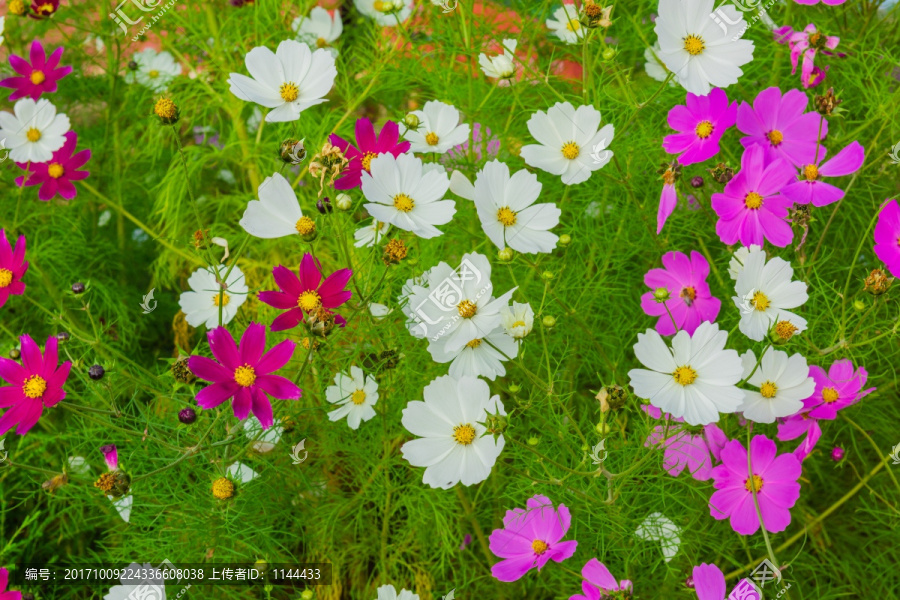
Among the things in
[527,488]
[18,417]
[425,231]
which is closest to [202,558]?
[18,417]

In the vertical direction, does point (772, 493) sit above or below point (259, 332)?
below

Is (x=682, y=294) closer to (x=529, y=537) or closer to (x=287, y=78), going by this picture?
(x=529, y=537)

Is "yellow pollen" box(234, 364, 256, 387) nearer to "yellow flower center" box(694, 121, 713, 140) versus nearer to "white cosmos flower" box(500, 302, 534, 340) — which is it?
"white cosmos flower" box(500, 302, 534, 340)

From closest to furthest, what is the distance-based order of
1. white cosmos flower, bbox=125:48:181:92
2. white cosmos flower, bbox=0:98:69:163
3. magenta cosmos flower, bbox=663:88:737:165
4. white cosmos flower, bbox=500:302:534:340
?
white cosmos flower, bbox=500:302:534:340
magenta cosmos flower, bbox=663:88:737:165
white cosmos flower, bbox=0:98:69:163
white cosmos flower, bbox=125:48:181:92

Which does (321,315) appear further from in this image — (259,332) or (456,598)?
(456,598)

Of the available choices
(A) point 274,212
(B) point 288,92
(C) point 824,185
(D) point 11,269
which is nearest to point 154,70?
(D) point 11,269

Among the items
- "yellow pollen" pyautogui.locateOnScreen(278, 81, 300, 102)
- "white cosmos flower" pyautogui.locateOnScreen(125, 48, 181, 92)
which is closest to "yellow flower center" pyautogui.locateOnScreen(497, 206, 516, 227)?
"yellow pollen" pyautogui.locateOnScreen(278, 81, 300, 102)

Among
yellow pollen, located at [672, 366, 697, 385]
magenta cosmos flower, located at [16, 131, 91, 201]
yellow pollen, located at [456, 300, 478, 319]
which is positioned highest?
yellow pollen, located at [456, 300, 478, 319]
